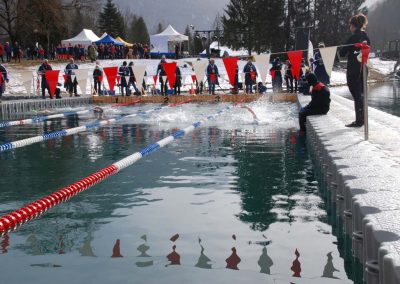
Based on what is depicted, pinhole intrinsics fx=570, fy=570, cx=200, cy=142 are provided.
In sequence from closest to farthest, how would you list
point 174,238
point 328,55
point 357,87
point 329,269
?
point 329,269, point 174,238, point 357,87, point 328,55

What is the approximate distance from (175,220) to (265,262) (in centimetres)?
148

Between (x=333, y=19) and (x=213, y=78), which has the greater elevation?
(x=333, y=19)

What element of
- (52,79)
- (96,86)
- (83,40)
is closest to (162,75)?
(96,86)

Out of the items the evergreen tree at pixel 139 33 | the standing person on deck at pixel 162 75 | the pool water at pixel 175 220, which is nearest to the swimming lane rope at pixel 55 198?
the pool water at pixel 175 220

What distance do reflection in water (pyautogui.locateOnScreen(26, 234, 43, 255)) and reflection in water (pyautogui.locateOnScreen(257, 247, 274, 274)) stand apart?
5.77 feet

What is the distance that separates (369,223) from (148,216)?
2.62 m

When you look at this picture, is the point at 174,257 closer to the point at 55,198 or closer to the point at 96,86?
the point at 55,198

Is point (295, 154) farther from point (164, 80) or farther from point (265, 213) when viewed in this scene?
point (164, 80)

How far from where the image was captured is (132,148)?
1064 cm

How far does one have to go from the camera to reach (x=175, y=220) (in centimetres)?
559

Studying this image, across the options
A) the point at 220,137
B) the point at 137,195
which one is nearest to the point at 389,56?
the point at 220,137

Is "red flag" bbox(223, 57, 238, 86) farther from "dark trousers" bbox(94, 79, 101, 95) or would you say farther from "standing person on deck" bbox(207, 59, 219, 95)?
"dark trousers" bbox(94, 79, 101, 95)

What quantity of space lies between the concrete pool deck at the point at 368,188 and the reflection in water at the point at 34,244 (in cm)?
249

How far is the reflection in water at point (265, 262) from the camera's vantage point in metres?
4.14
